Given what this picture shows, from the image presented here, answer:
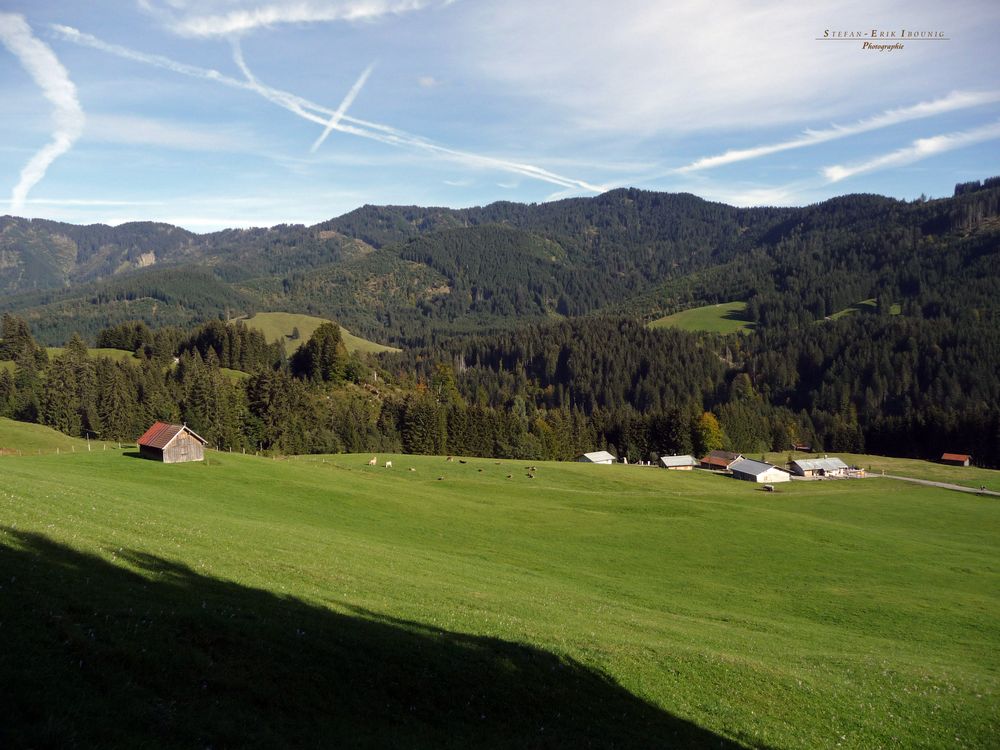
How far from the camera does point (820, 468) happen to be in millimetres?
129000

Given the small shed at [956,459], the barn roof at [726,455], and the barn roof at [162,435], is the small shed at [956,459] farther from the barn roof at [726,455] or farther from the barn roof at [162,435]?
the barn roof at [162,435]

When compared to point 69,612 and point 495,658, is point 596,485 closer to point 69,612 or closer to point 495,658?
point 495,658

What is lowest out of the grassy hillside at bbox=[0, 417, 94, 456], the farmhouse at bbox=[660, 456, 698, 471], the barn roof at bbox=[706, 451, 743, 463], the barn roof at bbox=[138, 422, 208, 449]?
the farmhouse at bbox=[660, 456, 698, 471]

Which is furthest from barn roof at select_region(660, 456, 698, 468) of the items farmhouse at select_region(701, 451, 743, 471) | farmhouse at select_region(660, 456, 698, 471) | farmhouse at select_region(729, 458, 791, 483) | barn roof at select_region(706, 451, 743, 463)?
farmhouse at select_region(729, 458, 791, 483)

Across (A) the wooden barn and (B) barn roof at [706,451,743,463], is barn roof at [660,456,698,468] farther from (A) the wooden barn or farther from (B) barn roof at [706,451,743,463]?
(A) the wooden barn

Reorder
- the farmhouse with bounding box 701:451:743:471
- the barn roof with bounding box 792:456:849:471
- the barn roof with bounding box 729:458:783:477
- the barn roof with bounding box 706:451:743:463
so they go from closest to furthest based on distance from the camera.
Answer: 1. the barn roof with bounding box 729:458:783:477
2. the barn roof with bounding box 792:456:849:471
3. the farmhouse with bounding box 701:451:743:471
4. the barn roof with bounding box 706:451:743:463

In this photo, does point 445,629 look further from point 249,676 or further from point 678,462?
point 678,462

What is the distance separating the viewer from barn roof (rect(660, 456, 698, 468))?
134 m

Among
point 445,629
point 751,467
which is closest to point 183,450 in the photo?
point 445,629

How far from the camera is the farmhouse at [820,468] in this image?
128 m

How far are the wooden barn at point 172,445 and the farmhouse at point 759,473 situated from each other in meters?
98.6

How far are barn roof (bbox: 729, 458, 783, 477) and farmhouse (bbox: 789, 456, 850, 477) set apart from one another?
1165cm

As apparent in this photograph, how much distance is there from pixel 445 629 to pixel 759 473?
109494mm

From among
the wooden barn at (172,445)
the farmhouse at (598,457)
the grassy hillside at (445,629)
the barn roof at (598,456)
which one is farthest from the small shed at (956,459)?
the wooden barn at (172,445)
